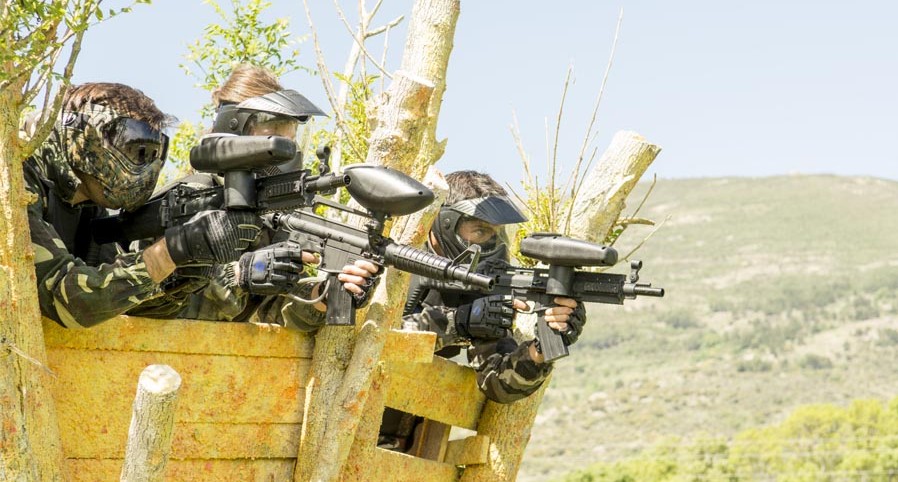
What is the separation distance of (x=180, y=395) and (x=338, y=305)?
0.82 m

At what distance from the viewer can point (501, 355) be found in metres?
7.46

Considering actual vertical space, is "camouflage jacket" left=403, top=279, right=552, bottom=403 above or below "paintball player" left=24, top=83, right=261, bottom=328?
below

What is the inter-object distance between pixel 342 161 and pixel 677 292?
12249 centimetres

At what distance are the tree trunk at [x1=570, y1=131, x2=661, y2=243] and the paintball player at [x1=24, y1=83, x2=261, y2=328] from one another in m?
2.97

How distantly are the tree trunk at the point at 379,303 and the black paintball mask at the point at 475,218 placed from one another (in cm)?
94

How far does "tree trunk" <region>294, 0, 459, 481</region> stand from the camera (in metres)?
6.32

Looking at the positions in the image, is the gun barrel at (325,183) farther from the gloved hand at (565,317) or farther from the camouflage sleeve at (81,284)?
the gloved hand at (565,317)

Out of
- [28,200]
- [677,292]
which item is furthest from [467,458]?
[677,292]

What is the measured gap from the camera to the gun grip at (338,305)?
596cm

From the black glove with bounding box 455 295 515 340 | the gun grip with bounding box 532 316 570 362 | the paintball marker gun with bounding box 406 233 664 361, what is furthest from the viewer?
the black glove with bounding box 455 295 515 340

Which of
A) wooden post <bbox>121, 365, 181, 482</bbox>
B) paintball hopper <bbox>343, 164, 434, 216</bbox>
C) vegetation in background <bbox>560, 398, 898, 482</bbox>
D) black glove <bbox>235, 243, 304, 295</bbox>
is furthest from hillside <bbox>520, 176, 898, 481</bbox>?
wooden post <bbox>121, 365, 181, 482</bbox>

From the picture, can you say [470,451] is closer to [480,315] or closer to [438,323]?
[438,323]

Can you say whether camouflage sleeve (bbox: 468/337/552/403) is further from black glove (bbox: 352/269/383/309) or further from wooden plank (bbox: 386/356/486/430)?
black glove (bbox: 352/269/383/309)

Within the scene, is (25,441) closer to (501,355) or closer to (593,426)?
(501,355)
